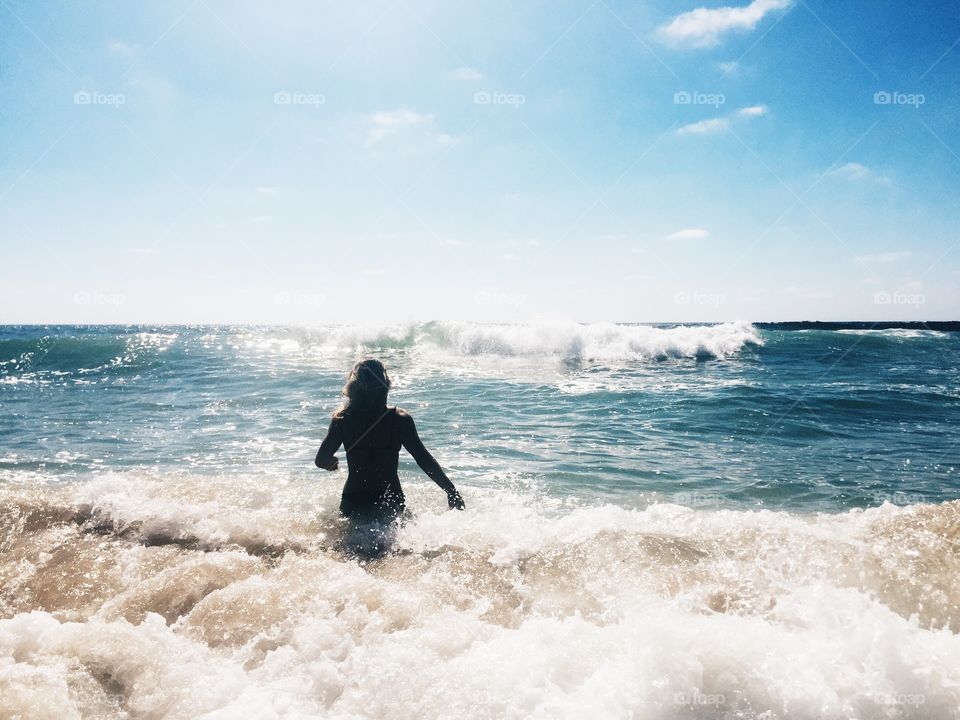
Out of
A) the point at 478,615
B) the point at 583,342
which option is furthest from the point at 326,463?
the point at 583,342

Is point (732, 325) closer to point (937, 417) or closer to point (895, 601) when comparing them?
point (937, 417)

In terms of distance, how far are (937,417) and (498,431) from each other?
32.6ft

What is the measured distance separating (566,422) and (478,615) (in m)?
8.01

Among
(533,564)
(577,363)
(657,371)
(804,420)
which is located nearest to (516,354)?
(577,363)

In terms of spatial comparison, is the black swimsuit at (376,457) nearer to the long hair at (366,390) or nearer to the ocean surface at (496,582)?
the long hair at (366,390)

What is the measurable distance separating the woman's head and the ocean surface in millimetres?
1111

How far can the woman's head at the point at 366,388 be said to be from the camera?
170 inches

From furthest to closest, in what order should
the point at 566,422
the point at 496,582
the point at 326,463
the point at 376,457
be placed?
the point at 566,422
the point at 376,457
the point at 326,463
the point at 496,582

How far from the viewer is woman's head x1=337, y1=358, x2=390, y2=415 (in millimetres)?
4328

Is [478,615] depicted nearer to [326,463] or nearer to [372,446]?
[372,446]

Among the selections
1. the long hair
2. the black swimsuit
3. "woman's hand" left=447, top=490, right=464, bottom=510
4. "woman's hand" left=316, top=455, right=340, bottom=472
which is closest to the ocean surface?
"woman's hand" left=447, top=490, right=464, bottom=510

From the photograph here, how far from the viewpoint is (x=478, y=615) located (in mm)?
3158

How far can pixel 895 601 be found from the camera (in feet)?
10.8

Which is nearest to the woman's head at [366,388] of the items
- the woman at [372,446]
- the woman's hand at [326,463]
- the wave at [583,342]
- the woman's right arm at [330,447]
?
the woman at [372,446]
